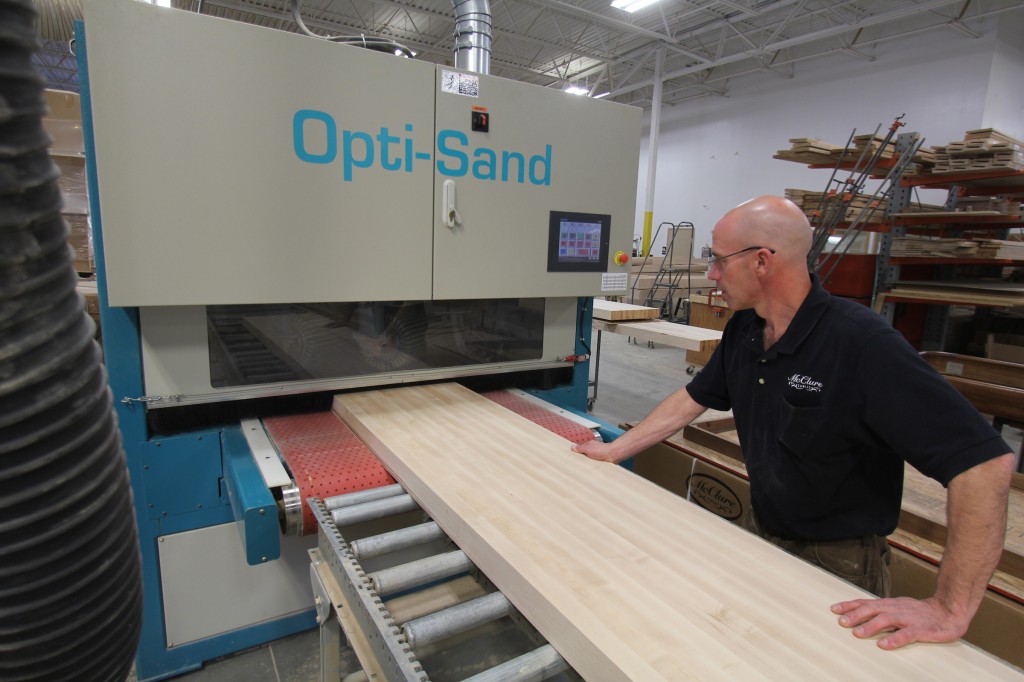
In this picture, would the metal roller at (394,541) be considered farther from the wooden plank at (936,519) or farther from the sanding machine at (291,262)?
the wooden plank at (936,519)

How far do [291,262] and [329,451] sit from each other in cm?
50

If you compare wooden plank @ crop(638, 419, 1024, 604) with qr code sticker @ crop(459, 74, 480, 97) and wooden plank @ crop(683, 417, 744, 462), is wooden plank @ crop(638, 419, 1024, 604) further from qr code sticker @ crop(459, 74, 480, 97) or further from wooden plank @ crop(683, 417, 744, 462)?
qr code sticker @ crop(459, 74, 480, 97)

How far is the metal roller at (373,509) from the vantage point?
1.15 metres

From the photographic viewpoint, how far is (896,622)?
0.86 m

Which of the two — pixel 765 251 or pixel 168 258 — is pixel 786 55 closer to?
pixel 765 251

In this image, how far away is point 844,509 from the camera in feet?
4.53

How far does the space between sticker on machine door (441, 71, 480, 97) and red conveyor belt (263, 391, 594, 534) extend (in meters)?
0.97

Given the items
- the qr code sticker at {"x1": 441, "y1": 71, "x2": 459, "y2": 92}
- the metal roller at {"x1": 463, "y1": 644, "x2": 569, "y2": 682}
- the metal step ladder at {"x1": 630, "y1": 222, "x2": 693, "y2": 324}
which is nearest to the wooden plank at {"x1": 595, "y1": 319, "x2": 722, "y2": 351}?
the qr code sticker at {"x1": 441, "y1": 71, "x2": 459, "y2": 92}

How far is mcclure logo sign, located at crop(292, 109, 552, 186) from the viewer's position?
57.1 inches

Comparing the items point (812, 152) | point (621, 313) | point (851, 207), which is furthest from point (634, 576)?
point (851, 207)

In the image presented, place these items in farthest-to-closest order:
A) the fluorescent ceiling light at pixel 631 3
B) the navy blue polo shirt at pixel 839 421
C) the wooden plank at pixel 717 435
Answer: the fluorescent ceiling light at pixel 631 3, the wooden plank at pixel 717 435, the navy blue polo shirt at pixel 839 421

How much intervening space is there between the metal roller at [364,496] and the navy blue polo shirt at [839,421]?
937 mm

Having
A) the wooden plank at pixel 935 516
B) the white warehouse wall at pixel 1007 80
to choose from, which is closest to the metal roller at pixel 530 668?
the wooden plank at pixel 935 516

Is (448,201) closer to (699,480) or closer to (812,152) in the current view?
(699,480)
